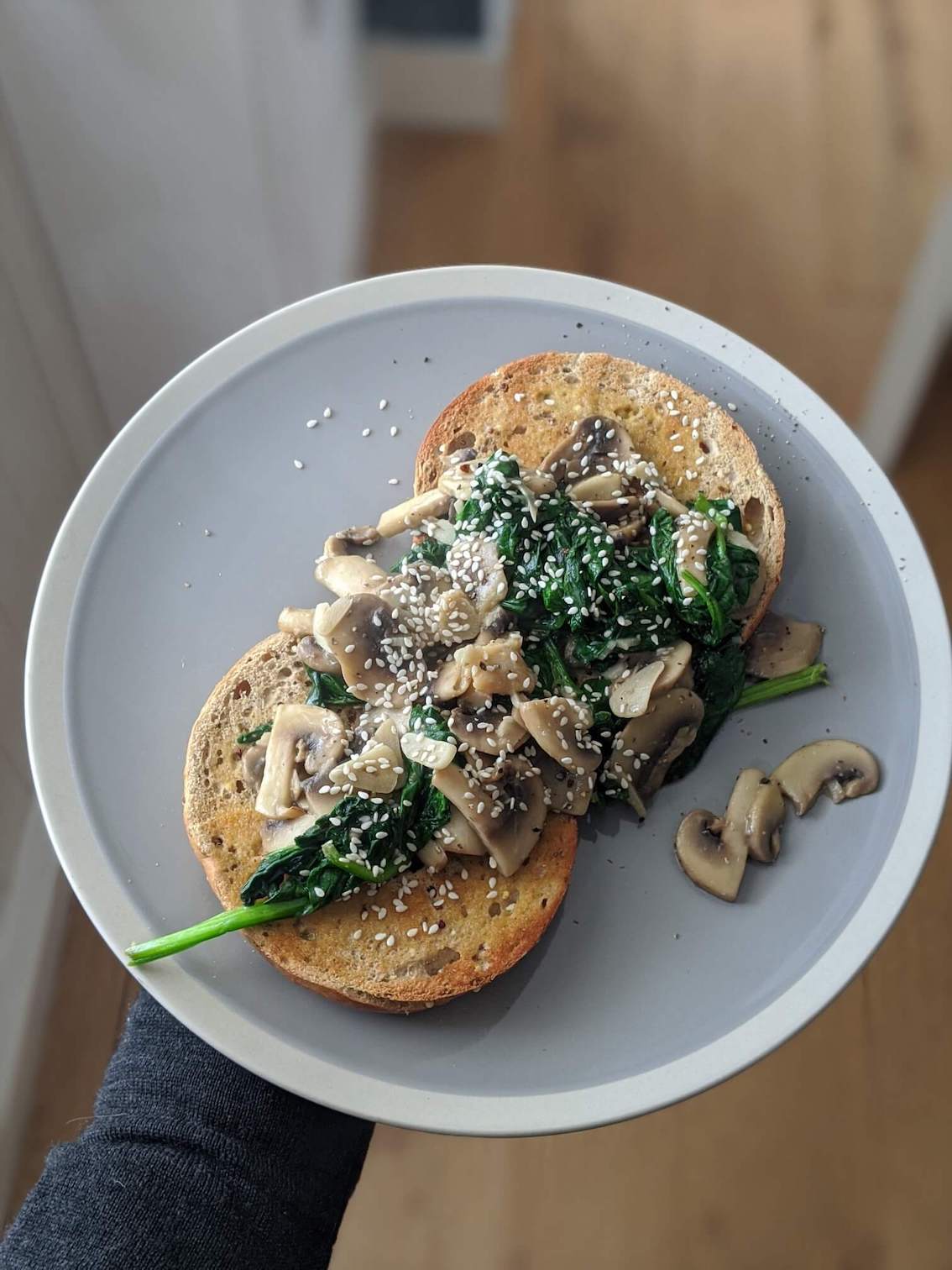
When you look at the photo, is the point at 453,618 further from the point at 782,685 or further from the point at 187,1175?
the point at 187,1175

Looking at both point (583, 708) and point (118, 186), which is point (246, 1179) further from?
point (118, 186)

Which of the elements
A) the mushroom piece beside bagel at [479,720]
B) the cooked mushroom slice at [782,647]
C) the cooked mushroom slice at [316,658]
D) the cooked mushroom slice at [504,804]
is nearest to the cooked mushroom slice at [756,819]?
the mushroom piece beside bagel at [479,720]

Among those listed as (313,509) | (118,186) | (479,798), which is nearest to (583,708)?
(479,798)

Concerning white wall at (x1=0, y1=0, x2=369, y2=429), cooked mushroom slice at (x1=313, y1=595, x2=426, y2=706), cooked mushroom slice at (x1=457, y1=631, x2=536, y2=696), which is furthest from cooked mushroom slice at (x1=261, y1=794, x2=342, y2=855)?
white wall at (x1=0, y1=0, x2=369, y2=429)

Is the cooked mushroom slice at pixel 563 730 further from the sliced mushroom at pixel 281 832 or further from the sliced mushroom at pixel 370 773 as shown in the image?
the sliced mushroom at pixel 281 832

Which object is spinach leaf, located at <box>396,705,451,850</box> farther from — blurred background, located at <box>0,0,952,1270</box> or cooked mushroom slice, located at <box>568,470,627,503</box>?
blurred background, located at <box>0,0,952,1270</box>
